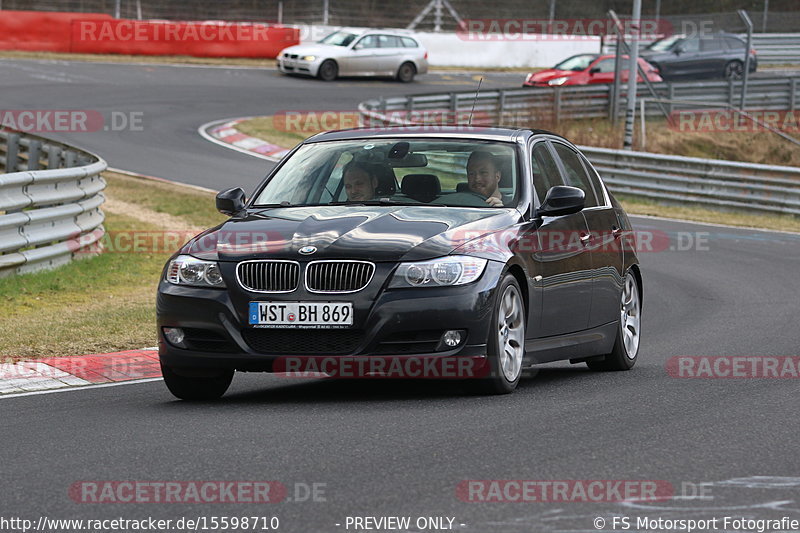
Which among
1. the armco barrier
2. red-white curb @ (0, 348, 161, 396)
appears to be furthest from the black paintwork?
the armco barrier

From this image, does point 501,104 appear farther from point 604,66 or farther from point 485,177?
point 485,177

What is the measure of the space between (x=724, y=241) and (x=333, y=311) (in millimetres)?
15881

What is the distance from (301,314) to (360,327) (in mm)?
327

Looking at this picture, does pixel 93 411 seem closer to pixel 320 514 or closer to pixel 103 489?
pixel 103 489

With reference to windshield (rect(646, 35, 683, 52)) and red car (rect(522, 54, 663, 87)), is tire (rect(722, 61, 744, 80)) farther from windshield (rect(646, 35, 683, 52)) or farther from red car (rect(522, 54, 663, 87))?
red car (rect(522, 54, 663, 87))

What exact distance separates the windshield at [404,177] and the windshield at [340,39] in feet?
112

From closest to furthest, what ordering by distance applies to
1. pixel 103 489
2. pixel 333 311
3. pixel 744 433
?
1. pixel 103 489
2. pixel 744 433
3. pixel 333 311

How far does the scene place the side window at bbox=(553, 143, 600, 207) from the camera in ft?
32.3

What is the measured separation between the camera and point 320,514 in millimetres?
5324

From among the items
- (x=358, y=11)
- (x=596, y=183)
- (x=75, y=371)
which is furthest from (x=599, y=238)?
(x=358, y=11)

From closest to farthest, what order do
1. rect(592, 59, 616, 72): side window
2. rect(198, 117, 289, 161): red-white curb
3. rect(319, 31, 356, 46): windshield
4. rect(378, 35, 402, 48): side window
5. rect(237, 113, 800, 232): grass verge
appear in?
1. rect(198, 117, 289, 161): red-white curb
2. rect(237, 113, 800, 232): grass verge
3. rect(592, 59, 616, 72): side window
4. rect(319, 31, 356, 46): windshield
5. rect(378, 35, 402, 48): side window

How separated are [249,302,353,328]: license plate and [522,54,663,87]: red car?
32600mm

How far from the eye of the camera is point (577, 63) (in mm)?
41656

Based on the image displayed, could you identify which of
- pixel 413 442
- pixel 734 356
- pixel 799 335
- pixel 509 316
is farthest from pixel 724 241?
pixel 413 442
